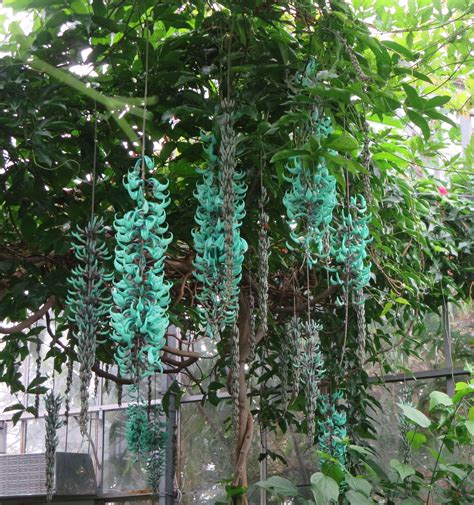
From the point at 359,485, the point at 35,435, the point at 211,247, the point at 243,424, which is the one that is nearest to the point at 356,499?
the point at 359,485

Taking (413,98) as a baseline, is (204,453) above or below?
below

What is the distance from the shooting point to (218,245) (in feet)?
6.18

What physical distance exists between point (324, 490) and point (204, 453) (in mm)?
2616

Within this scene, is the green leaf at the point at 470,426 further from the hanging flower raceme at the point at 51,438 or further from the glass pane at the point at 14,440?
the glass pane at the point at 14,440

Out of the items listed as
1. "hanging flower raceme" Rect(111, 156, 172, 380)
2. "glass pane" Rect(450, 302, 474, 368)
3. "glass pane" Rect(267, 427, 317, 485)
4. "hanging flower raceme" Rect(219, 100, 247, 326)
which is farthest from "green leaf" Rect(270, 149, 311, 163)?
"glass pane" Rect(267, 427, 317, 485)

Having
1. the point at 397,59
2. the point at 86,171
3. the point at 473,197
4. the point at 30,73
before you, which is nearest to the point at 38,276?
the point at 86,171

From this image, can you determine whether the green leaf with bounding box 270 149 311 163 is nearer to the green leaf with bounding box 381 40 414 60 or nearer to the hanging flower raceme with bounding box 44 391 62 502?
the green leaf with bounding box 381 40 414 60

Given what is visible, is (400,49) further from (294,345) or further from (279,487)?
(279,487)

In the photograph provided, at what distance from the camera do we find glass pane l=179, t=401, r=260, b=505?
15.5 ft

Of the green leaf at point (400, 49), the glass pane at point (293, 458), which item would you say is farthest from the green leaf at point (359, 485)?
the glass pane at point (293, 458)

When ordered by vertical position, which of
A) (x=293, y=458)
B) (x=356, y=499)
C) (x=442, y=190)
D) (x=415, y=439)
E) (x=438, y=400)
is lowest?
(x=293, y=458)

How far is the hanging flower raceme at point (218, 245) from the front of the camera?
6.05ft

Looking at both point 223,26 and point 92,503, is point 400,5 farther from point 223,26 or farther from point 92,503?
point 92,503

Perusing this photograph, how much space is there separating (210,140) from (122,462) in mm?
3785
